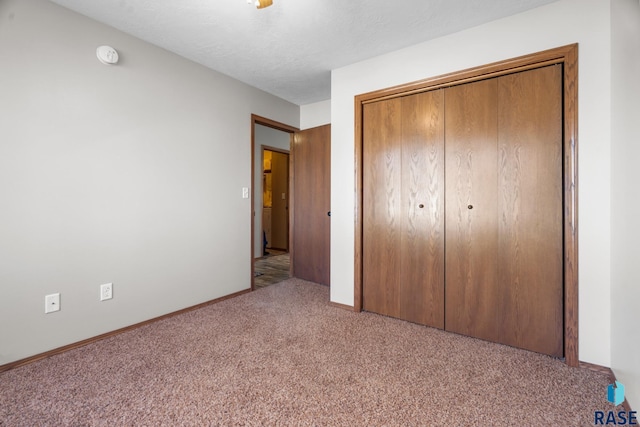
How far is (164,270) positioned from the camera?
2607mm

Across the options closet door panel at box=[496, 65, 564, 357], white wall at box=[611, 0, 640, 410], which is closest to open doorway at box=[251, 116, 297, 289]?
closet door panel at box=[496, 65, 564, 357]

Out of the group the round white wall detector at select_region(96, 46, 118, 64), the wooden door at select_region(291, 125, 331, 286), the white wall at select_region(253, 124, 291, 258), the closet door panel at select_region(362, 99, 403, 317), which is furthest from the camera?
the white wall at select_region(253, 124, 291, 258)

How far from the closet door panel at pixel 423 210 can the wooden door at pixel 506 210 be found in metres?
0.08

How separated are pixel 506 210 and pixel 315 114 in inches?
108

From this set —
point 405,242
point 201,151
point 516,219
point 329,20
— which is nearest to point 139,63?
point 201,151

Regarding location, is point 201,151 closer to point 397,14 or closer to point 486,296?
point 397,14

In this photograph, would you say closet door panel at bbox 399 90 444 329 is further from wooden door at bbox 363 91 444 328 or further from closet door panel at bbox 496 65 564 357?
closet door panel at bbox 496 65 564 357

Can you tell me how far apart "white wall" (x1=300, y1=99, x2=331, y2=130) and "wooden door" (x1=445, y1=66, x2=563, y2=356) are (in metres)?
1.88

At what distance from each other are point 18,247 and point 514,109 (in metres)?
3.50

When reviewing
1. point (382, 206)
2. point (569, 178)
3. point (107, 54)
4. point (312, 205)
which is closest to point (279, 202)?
point (312, 205)

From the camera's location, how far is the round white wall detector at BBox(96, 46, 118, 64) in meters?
2.14

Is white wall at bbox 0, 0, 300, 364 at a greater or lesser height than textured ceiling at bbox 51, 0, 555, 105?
lesser

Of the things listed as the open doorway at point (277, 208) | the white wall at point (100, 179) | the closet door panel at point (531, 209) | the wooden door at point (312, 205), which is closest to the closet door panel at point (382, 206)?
the closet door panel at point (531, 209)

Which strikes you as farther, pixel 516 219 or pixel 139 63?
pixel 139 63
